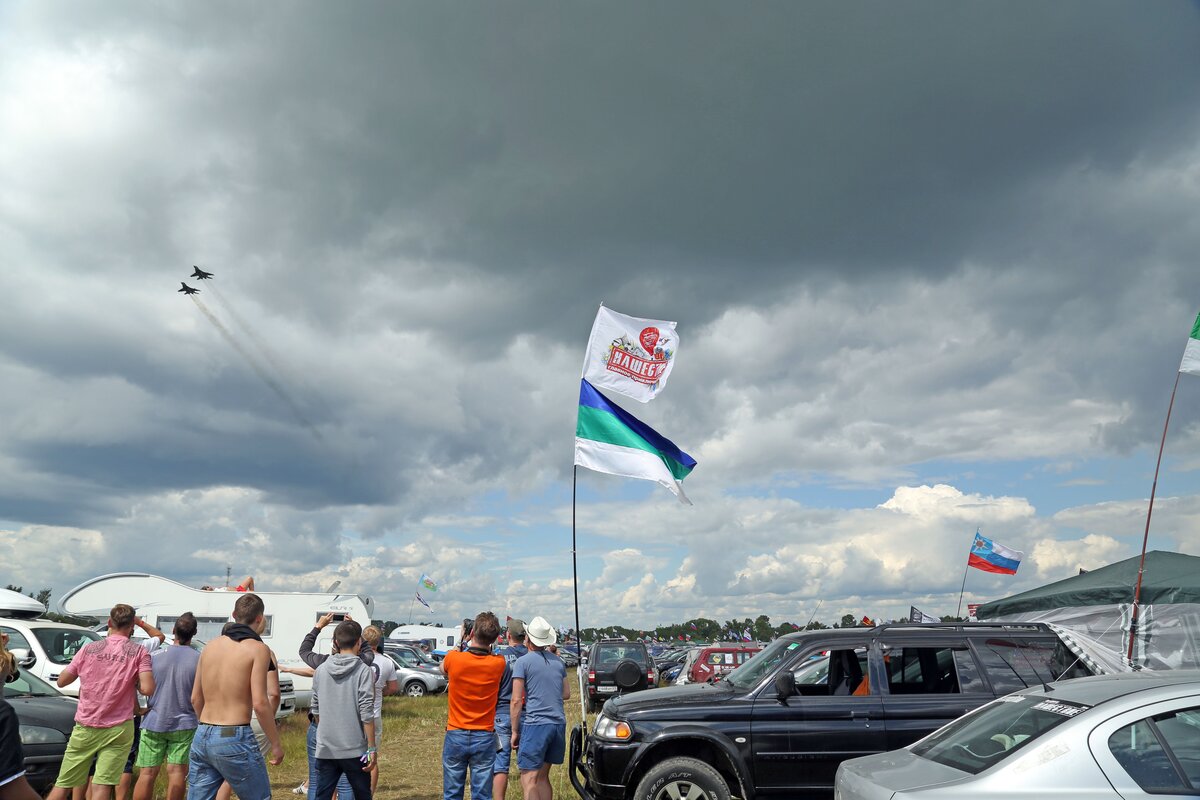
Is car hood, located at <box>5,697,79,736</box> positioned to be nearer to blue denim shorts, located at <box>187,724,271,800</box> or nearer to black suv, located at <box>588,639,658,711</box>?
blue denim shorts, located at <box>187,724,271,800</box>

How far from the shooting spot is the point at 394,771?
11133mm

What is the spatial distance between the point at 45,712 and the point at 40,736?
0.96ft

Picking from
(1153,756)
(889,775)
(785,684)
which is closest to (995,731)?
(889,775)

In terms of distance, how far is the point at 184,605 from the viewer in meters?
23.6

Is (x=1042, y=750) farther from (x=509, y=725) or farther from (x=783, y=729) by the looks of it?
(x=509, y=725)

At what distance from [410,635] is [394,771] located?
1859 inches

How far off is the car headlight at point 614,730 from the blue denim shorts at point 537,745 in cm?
37

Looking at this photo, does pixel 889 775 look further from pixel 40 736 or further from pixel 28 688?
pixel 28 688

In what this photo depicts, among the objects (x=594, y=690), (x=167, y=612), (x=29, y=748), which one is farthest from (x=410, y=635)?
(x=29, y=748)

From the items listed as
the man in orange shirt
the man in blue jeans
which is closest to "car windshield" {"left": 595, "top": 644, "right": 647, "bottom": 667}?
the man in blue jeans

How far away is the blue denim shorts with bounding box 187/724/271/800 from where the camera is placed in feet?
17.3

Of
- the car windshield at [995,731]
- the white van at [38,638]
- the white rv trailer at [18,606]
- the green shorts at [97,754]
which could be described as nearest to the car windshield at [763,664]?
the car windshield at [995,731]

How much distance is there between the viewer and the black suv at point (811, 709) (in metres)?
6.80

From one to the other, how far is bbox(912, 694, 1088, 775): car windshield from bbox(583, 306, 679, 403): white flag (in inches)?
238
